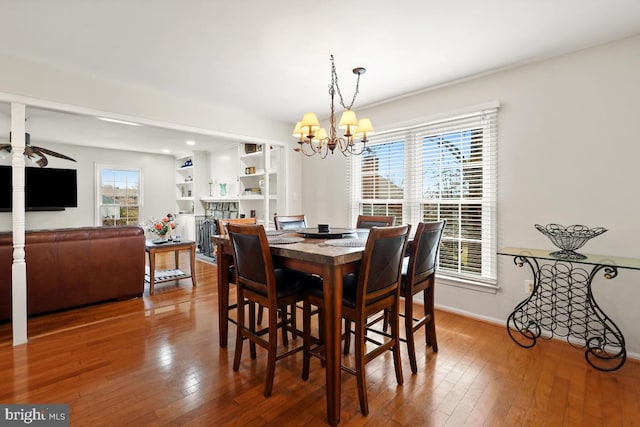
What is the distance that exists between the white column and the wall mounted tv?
4.09 m

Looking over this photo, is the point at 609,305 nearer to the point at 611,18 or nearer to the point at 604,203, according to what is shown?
the point at 604,203

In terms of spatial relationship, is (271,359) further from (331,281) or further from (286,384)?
(331,281)

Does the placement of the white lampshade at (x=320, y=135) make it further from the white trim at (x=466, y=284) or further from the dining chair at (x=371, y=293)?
the white trim at (x=466, y=284)

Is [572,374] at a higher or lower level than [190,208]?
lower

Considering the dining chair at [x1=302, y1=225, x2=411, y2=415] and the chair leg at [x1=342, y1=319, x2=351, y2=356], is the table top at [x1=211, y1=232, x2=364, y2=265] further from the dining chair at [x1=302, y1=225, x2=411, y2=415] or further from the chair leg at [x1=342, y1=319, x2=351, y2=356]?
the chair leg at [x1=342, y1=319, x2=351, y2=356]

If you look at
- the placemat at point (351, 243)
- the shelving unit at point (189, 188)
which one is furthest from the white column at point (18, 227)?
the shelving unit at point (189, 188)

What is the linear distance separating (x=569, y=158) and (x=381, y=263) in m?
2.04

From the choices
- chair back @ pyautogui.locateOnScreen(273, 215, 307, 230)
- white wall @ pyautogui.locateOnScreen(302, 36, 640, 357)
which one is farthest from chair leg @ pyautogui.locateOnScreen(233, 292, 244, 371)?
white wall @ pyautogui.locateOnScreen(302, 36, 640, 357)

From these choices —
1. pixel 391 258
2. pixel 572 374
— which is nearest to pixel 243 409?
pixel 391 258

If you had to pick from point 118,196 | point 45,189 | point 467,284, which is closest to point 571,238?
point 467,284

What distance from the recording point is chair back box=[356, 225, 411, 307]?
1.73 meters

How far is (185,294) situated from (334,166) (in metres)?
2.62

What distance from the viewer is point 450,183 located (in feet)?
11.0

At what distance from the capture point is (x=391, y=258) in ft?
6.23
